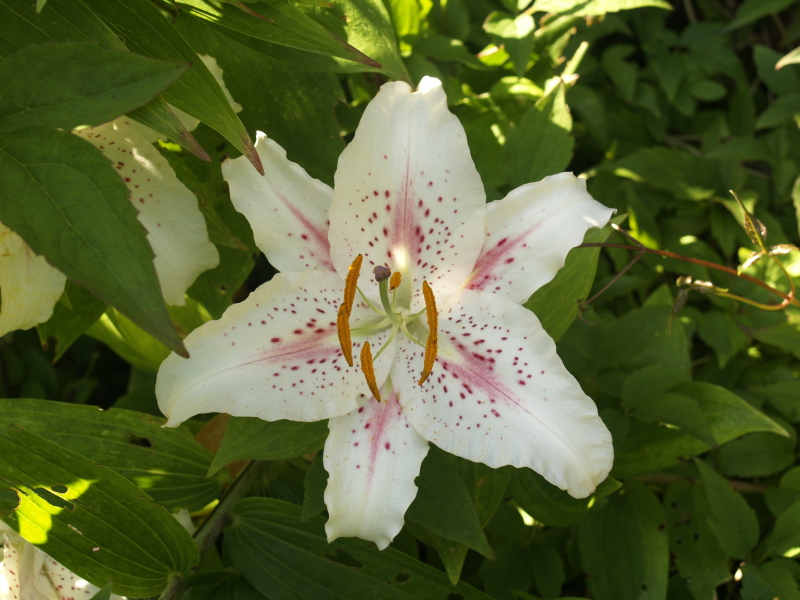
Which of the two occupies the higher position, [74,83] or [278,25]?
[278,25]

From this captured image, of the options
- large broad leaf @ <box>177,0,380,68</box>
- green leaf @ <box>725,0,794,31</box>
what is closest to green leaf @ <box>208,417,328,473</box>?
large broad leaf @ <box>177,0,380,68</box>

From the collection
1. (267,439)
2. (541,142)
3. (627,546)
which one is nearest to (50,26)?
(267,439)

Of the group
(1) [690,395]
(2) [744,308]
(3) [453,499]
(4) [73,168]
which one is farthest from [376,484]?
(2) [744,308]

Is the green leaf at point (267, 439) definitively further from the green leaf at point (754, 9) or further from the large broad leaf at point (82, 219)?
the green leaf at point (754, 9)

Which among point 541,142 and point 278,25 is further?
point 541,142

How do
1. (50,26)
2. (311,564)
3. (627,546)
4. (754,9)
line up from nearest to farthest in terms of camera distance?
(50,26) → (311,564) → (627,546) → (754,9)

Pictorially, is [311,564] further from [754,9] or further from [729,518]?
[754,9]
